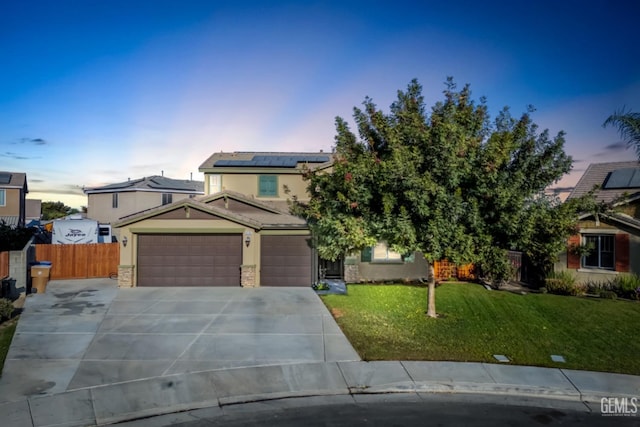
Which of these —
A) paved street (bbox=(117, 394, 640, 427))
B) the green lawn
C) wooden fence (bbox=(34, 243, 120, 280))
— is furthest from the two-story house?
paved street (bbox=(117, 394, 640, 427))

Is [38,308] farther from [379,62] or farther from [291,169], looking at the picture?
[379,62]

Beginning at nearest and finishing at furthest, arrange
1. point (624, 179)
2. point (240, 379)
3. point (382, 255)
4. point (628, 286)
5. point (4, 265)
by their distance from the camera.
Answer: point (240, 379), point (4, 265), point (628, 286), point (382, 255), point (624, 179)

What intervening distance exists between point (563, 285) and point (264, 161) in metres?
16.3

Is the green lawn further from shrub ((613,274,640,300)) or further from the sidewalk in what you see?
shrub ((613,274,640,300))

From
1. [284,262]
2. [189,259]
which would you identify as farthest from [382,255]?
[189,259]

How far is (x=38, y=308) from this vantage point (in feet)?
47.7

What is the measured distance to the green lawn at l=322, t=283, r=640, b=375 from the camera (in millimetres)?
10367

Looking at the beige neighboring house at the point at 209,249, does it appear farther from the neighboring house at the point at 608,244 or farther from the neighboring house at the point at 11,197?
the neighboring house at the point at 11,197

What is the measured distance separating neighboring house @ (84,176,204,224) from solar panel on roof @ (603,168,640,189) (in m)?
32.7

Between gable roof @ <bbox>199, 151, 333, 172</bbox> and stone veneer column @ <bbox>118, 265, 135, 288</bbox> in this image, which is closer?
stone veneer column @ <bbox>118, 265, 135, 288</bbox>

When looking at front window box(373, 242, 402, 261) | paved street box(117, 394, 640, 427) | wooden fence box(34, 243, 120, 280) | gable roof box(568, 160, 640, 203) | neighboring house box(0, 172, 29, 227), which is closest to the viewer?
paved street box(117, 394, 640, 427)

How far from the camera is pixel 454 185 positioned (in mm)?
11648

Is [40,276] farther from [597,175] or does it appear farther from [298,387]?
[597,175]

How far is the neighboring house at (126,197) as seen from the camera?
3647 cm
